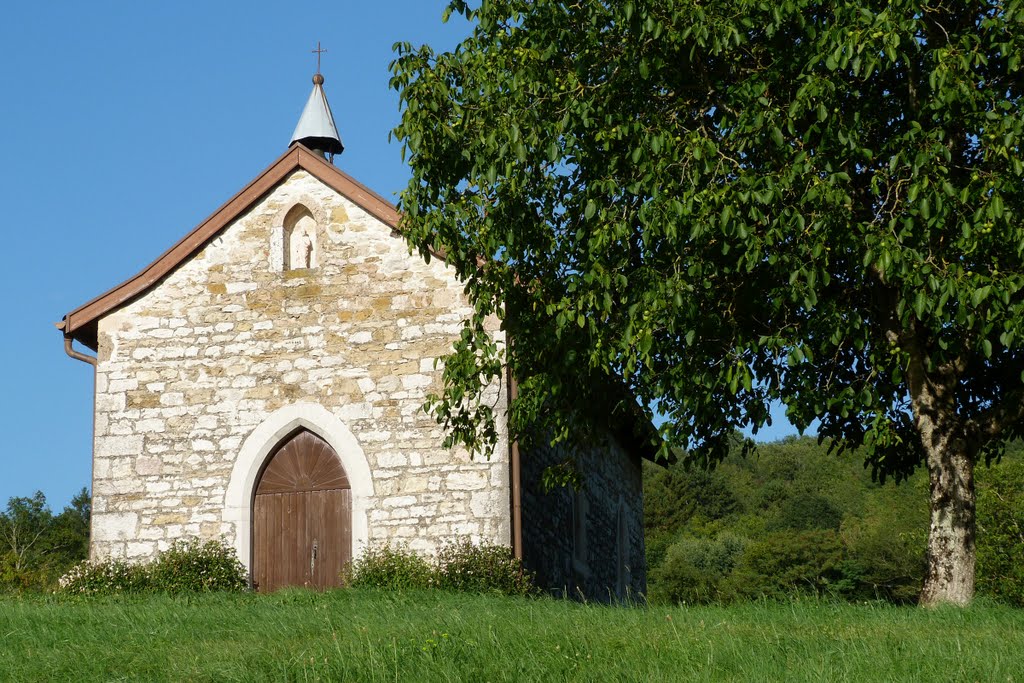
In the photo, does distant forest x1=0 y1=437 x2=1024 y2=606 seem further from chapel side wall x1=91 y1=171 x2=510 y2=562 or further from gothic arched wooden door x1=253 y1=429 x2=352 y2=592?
gothic arched wooden door x1=253 y1=429 x2=352 y2=592

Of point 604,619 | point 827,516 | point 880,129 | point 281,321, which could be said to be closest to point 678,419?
point 604,619

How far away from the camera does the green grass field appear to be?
7.79 meters

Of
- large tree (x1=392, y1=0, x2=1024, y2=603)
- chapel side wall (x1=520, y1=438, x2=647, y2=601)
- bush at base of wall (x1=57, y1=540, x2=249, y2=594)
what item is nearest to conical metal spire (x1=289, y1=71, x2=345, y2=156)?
chapel side wall (x1=520, y1=438, x2=647, y2=601)

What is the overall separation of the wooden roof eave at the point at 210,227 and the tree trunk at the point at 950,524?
814 centimetres

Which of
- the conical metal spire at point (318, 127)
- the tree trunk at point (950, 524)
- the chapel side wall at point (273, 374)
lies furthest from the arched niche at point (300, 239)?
the tree trunk at point (950, 524)

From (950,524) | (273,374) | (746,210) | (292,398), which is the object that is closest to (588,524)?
(292,398)

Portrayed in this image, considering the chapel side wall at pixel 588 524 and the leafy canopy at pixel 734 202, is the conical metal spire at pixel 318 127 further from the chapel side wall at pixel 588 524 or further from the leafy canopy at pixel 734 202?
the leafy canopy at pixel 734 202

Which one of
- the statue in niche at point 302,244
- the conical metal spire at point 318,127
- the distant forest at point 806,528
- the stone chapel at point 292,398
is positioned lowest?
the distant forest at point 806,528

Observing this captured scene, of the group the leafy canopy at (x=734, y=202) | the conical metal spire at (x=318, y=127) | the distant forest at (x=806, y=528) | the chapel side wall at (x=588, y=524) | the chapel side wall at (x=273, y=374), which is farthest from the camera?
the distant forest at (x=806, y=528)

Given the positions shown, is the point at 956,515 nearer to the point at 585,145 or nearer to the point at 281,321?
the point at 585,145

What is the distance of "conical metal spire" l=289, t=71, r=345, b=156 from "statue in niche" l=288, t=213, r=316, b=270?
23.2 ft

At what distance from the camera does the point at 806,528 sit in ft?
175

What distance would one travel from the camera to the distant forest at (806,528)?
34.1m

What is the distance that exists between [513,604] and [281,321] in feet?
19.4
